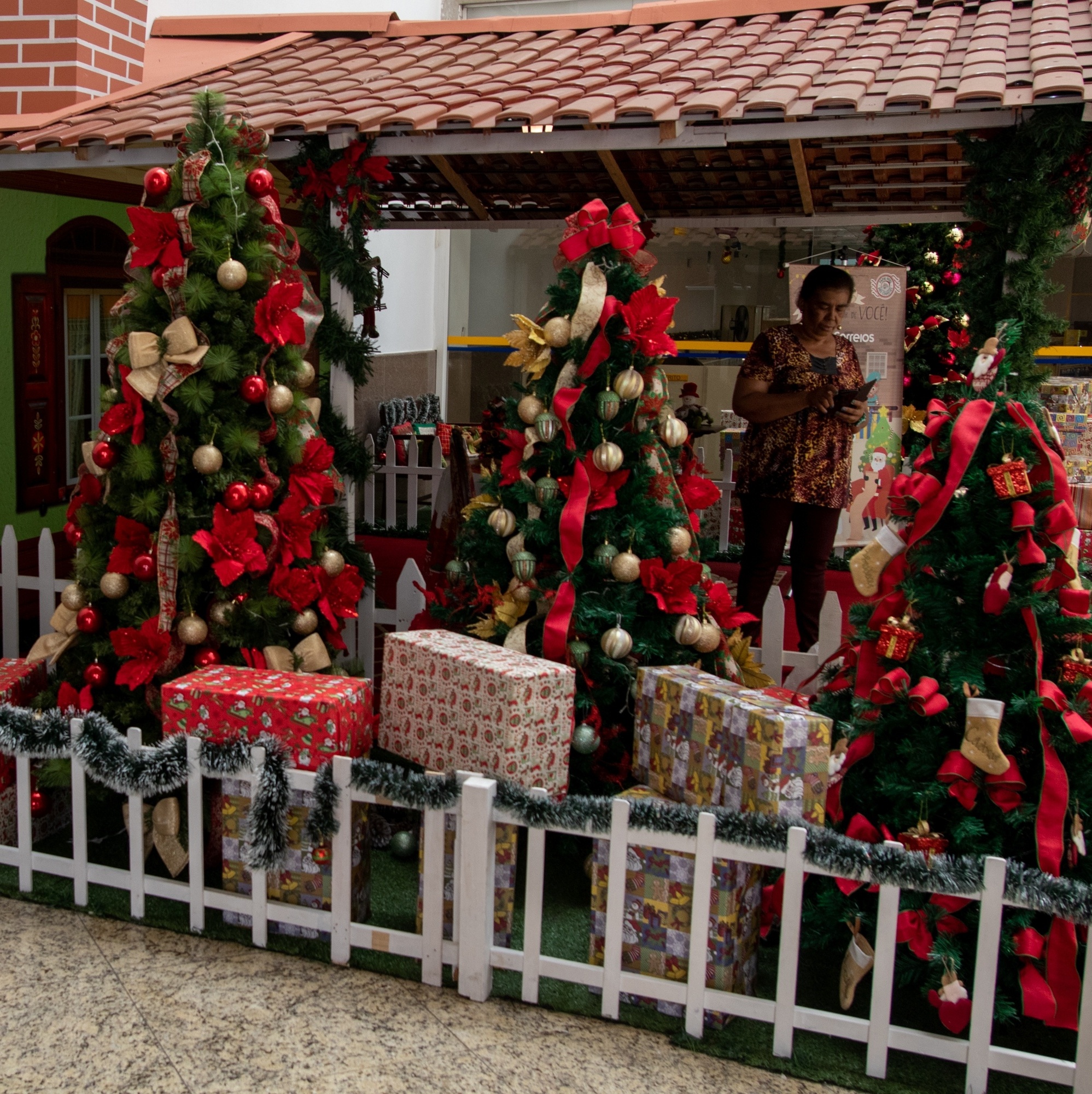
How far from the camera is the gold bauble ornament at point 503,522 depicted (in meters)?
3.98

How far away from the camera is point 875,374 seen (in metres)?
8.20

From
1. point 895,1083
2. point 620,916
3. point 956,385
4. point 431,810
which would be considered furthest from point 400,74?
point 895,1083

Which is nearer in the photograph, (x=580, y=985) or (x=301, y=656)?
(x=580, y=985)

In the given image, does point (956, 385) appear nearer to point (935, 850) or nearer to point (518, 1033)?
point (935, 850)

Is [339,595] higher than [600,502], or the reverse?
[600,502]

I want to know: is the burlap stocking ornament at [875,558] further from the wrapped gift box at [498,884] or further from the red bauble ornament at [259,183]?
the red bauble ornament at [259,183]

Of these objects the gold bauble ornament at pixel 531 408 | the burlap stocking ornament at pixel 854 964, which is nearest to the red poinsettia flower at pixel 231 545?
the gold bauble ornament at pixel 531 408

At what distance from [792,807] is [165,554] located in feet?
7.30

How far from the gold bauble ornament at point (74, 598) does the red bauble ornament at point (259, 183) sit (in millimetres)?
1540

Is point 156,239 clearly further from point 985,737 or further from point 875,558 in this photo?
point 985,737

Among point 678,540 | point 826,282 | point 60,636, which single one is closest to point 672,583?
point 678,540

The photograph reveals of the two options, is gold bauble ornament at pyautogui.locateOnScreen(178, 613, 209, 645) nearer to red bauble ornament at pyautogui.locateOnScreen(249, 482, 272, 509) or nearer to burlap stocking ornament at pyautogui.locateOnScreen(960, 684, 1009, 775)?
red bauble ornament at pyautogui.locateOnScreen(249, 482, 272, 509)

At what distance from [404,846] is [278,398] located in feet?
5.26

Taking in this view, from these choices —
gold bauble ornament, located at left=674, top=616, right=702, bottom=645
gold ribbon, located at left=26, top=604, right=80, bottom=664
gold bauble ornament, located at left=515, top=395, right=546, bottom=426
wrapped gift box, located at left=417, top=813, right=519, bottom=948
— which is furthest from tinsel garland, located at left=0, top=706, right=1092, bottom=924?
gold bauble ornament, located at left=515, top=395, right=546, bottom=426
